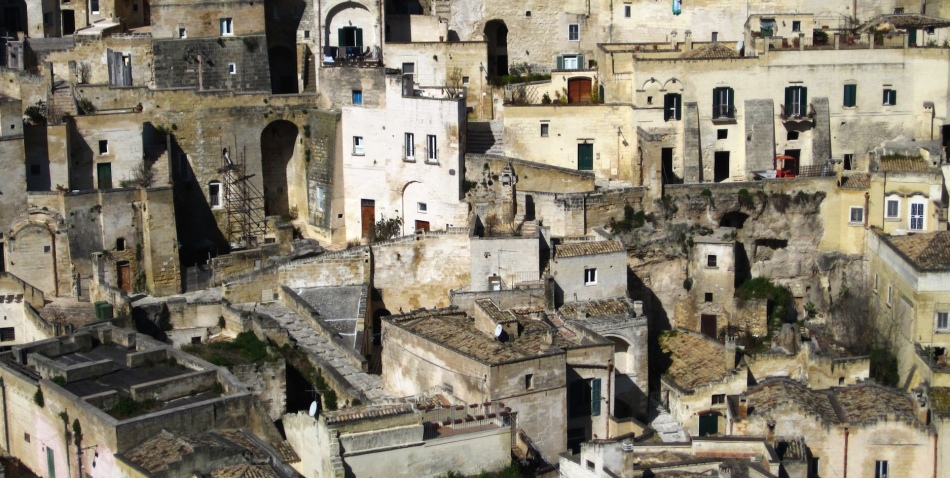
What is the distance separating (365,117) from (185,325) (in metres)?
10.3

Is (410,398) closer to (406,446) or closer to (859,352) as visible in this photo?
(406,446)

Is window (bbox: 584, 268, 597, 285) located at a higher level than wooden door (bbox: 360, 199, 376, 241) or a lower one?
lower

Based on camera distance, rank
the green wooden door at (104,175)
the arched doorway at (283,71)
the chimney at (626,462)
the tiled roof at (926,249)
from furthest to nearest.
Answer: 1. the arched doorway at (283,71)
2. the green wooden door at (104,175)
3. the tiled roof at (926,249)
4. the chimney at (626,462)

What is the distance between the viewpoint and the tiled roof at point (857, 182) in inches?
2381

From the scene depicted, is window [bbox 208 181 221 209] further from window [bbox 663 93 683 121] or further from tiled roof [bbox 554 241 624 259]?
window [bbox 663 93 683 121]

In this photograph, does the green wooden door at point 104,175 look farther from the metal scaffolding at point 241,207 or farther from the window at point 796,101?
the window at point 796,101

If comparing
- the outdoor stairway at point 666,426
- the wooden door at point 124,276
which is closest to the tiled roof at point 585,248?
the outdoor stairway at point 666,426

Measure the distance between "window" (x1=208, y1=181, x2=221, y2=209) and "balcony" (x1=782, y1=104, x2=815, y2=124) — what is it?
1892cm

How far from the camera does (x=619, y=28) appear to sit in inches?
2621

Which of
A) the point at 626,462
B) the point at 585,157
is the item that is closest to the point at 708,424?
the point at 626,462

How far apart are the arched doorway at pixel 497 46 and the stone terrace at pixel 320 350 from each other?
1526 cm

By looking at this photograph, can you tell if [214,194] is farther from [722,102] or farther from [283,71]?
[722,102]

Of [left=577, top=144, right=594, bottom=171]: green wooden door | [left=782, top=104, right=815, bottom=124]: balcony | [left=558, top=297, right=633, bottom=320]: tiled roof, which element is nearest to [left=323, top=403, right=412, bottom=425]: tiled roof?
[left=558, top=297, right=633, bottom=320]: tiled roof

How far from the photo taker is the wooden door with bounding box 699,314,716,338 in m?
60.1
